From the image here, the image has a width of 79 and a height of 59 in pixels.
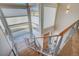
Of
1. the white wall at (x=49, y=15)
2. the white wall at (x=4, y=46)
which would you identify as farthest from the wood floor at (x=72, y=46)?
the white wall at (x=4, y=46)

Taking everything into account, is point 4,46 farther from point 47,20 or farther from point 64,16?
point 64,16

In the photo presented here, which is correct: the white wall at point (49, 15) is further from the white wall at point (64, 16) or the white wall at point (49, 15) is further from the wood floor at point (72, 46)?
the wood floor at point (72, 46)

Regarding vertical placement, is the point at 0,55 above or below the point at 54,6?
below

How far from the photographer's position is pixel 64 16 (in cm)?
125

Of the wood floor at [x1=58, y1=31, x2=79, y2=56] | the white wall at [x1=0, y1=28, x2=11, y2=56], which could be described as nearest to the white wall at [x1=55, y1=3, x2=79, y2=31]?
the wood floor at [x1=58, y1=31, x2=79, y2=56]

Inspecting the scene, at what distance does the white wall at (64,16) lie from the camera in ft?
4.10

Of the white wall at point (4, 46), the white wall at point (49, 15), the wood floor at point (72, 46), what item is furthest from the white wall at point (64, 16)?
the white wall at point (4, 46)

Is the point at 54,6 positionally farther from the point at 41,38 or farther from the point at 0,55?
the point at 0,55

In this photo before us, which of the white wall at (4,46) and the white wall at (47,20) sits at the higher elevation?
the white wall at (47,20)

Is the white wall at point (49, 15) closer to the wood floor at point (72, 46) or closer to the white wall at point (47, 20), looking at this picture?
the white wall at point (47, 20)

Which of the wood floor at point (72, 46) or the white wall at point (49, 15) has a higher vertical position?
the white wall at point (49, 15)

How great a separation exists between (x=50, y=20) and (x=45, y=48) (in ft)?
1.04

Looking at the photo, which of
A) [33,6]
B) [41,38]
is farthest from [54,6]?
[41,38]

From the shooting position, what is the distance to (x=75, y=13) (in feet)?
4.10
